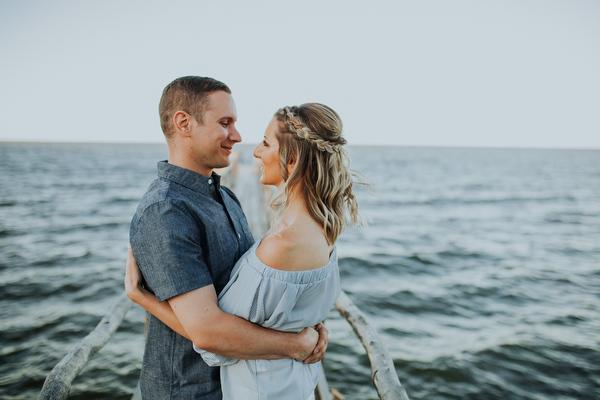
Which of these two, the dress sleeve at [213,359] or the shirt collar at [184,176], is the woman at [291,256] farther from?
the shirt collar at [184,176]

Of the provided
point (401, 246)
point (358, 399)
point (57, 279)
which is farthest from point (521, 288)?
point (57, 279)

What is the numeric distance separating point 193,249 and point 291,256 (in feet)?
1.34

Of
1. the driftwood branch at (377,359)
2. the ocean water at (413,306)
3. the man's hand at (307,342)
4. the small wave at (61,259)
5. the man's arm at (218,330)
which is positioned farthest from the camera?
the small wave at (61,259)

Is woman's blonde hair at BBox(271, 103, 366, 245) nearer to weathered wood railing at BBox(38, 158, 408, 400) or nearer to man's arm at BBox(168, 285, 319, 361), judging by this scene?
man's arm at BBox(168, 285, 319, 361)

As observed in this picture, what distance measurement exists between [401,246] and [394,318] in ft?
18.6

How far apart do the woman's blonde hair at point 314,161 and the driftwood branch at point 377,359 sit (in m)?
1.00

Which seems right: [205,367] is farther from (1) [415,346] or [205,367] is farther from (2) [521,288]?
(2) [521,288]

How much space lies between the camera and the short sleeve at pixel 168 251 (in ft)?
4.67

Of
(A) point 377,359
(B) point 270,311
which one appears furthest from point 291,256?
(A) point 377,359

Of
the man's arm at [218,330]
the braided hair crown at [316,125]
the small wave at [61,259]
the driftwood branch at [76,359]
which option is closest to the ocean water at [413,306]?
the small wave at [61,259]

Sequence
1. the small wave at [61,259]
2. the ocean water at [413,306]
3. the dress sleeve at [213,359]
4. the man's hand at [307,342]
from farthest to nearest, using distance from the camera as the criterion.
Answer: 1. the small wave at [61,259]
2. the ocean water at [413,306]
3. the man's hand at [307,342]
4. the dress sleeve at [213,359]

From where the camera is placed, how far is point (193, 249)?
150cm

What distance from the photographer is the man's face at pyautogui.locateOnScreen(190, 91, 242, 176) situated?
183 centimetres

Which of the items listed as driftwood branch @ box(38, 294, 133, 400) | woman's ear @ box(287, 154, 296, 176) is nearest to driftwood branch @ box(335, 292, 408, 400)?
woman's ear @ box(287, 154, 296, 176)
